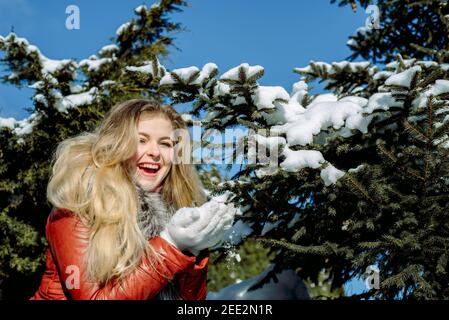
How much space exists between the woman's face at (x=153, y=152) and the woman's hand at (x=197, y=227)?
1.66 feet

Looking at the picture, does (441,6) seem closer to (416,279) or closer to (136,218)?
(416,279)

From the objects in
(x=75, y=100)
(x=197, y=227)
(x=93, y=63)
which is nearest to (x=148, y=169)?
(x=197, y=227)

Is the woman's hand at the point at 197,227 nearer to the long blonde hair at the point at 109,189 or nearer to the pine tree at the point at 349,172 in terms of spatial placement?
the long blonde hair at the point at 109,189

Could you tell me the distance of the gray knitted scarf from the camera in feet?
8.89


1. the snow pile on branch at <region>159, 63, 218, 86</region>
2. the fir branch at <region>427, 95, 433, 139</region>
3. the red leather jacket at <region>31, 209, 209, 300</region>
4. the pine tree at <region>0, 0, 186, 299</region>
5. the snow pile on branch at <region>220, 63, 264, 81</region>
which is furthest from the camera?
the pine tree at <region>0, 0, 186, 299</region>

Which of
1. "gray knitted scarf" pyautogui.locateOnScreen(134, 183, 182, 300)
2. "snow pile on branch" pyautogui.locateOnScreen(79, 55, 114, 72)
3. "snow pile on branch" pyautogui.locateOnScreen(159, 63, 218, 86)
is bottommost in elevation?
"gray knitted scarf" pyautogui.locateOnScreen(134, 183, 182, 300)

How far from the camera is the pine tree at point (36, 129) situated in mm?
5008

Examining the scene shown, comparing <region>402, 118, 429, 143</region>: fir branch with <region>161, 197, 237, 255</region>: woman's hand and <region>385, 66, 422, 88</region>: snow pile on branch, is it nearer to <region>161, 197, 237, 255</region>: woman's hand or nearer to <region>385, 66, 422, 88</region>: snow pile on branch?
<region>385, 66, 422, 88</region>: snow pile on branch

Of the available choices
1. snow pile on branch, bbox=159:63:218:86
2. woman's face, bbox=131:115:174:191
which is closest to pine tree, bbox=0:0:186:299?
snow pile on branch, bbox=159:63:218:86

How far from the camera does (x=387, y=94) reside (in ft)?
10.6

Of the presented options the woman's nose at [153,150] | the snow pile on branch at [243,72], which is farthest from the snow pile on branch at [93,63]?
the woman's nose at [153,150]

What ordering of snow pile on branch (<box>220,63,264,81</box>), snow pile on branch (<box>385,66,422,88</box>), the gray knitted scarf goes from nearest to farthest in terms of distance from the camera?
the gray knitted scarf, snow pile on branch (<box>385,66,422,88</box>), snow pile on branch (<box>220,63,264,81</box>)

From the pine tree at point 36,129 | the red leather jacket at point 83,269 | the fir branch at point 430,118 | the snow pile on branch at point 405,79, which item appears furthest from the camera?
the pine tree at point 36,129

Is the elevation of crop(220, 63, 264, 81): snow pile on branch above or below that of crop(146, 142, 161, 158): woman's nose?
above
